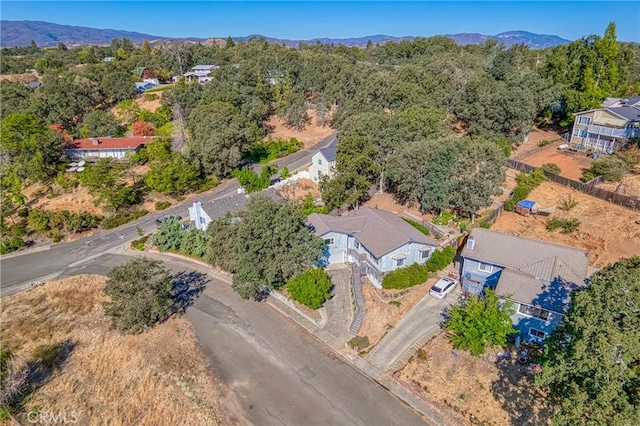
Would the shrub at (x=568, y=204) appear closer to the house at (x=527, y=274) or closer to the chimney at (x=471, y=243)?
the house at (x=527, y=274)

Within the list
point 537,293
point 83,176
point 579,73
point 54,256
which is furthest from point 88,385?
point 579,73

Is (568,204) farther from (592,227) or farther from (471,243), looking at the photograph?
(471,243)

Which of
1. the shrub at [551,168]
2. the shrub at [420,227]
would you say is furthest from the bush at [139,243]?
the shrub at [551,168]

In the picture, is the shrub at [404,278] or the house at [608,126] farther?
the house at [608,126]

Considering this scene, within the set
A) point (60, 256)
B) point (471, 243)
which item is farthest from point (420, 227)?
point (60, 256)

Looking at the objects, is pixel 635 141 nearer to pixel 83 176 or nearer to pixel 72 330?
pixel 72 330
